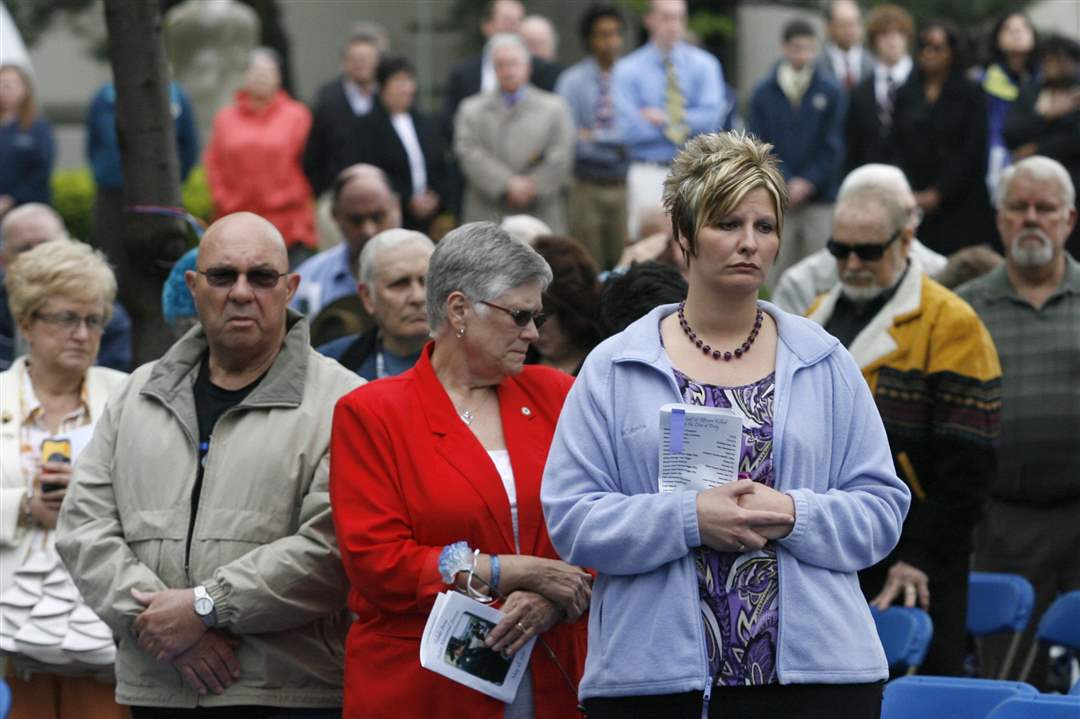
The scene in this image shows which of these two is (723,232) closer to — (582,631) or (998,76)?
(582,631)

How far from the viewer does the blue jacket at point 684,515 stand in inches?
165

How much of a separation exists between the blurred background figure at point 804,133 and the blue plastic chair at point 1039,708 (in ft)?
25.9

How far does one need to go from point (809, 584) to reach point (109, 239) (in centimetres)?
971

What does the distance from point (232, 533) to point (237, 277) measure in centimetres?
74

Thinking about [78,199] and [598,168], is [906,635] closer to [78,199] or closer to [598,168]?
[598,168]

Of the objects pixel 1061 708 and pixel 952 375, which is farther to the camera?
pixel 952 375

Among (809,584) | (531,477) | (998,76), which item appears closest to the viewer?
(809,584)

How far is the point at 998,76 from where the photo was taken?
1242 centimetres

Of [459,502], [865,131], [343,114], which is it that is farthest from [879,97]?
[459,502]

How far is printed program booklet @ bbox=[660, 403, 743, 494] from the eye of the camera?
4141mm

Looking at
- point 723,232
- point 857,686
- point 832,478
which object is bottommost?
point 857,686

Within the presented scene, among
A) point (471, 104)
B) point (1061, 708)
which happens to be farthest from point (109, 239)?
point (1061, 708)

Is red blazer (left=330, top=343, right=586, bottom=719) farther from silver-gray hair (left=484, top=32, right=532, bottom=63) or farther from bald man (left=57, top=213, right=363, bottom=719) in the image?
silver-gray hair (left=484, top=32, right=532, bottom=63)

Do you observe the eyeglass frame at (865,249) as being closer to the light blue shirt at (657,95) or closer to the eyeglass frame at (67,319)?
the eyeglass frame at (67,319)
